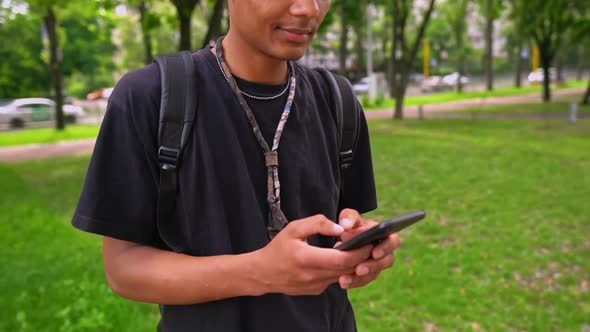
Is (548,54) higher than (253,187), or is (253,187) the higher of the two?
(548,54)

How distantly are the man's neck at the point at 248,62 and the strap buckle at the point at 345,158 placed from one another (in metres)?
0.32

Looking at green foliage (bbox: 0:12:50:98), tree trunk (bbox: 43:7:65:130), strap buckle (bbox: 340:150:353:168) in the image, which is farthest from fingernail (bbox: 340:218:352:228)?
green foliage (bbox: 0:12:50:98)

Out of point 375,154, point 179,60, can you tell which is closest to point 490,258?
point 179,60

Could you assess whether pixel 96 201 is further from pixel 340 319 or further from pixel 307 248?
pixel 340 319

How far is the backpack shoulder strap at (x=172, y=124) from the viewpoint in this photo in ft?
4.16

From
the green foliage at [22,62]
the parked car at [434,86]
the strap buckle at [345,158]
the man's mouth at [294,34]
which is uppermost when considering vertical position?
the green foliage at [22,62]

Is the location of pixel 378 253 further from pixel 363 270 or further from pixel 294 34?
pixel 294 34

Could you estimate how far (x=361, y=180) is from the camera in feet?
5.68

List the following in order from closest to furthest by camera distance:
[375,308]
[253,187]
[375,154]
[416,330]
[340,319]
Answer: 1. [253,187]
2. [340,319]
3. [416,330]
4. [375,308]
5. [375,154]

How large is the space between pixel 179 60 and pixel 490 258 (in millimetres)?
5374

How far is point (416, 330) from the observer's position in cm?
457

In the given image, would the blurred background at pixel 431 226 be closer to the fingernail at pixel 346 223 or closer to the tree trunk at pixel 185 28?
the tree trunk at pixel 185 28

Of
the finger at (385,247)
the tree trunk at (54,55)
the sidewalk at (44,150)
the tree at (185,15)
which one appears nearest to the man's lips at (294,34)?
the finger at (385,247)

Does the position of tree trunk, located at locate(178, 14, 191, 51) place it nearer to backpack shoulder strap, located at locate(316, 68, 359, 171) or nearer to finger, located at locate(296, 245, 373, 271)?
backpack shoulder strap, located at locate(316, 68, 359, 171)
